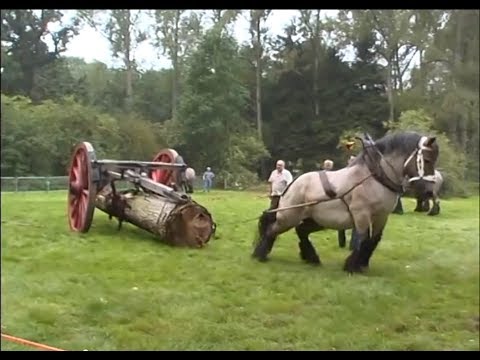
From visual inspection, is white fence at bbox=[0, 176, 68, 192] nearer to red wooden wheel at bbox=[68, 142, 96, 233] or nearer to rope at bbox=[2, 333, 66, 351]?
red wooden wheel at bbox=[68, 142, 96, 233]

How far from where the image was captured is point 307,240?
1529 millimetres

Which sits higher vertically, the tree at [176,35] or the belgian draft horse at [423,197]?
A: the tree at [176,35]

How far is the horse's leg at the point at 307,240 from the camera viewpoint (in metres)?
1.52

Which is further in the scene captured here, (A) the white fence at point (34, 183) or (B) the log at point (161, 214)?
(B) the log at point (161, 214)

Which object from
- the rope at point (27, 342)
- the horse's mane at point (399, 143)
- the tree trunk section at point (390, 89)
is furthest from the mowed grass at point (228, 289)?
the tree trunk section at point (390, 89)

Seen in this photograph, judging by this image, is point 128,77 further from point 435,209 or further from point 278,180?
point 435,209

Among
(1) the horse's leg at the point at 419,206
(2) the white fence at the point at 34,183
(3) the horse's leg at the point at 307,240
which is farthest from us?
(3) the horse's leg at the point at 307,240

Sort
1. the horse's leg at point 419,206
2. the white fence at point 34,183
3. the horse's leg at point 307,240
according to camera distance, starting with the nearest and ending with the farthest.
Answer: the white fence at point 34,183 → the horse's leg at point 419,206 → the horse's leg at point 307,240

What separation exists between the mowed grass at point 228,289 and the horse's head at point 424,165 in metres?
0.07

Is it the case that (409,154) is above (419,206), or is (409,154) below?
above

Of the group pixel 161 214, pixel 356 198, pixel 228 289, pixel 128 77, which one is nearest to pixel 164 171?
pixel 161 214

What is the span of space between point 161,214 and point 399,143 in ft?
2.09

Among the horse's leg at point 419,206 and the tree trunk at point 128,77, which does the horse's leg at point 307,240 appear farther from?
the tree trunk at point 128,77

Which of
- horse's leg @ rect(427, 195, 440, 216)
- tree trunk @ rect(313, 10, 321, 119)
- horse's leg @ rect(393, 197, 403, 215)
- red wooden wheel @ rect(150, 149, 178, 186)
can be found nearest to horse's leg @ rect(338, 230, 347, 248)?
horse's leg @ rect(393, 197, 403, 215)
